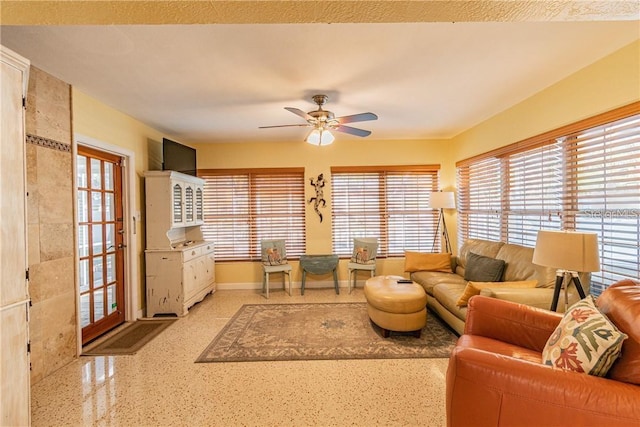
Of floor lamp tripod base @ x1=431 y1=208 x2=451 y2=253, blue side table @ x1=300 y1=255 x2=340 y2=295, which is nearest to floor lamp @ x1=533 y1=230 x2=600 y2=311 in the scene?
floor lamp tripod base @ x1=431 y1=208 x2=451 y2=253

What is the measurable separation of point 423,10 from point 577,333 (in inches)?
65.0

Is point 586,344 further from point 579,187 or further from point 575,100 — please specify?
point 575,100

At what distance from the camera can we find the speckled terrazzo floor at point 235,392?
1872mm

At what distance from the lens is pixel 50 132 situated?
2.45 metres

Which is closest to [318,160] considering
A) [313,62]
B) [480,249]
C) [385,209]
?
[385,209]

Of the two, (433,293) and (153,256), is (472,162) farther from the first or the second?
(153,256)

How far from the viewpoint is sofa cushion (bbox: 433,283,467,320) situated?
2723 mm

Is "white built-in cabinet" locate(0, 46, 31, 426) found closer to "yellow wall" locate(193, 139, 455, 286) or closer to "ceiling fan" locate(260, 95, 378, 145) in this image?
"ceiling fan" locate(260, 95, 378, 145)

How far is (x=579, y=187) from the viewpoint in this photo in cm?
258

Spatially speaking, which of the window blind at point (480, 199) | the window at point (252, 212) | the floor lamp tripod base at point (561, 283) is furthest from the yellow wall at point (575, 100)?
the window at point (252, 212)

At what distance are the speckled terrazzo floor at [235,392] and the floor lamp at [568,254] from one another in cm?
117

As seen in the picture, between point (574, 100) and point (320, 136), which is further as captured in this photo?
point (320, 136)

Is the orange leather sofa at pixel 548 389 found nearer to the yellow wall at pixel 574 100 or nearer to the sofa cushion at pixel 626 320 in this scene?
the sofa cushion at pixel 626 320

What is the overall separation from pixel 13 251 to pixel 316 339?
2.40 metres
